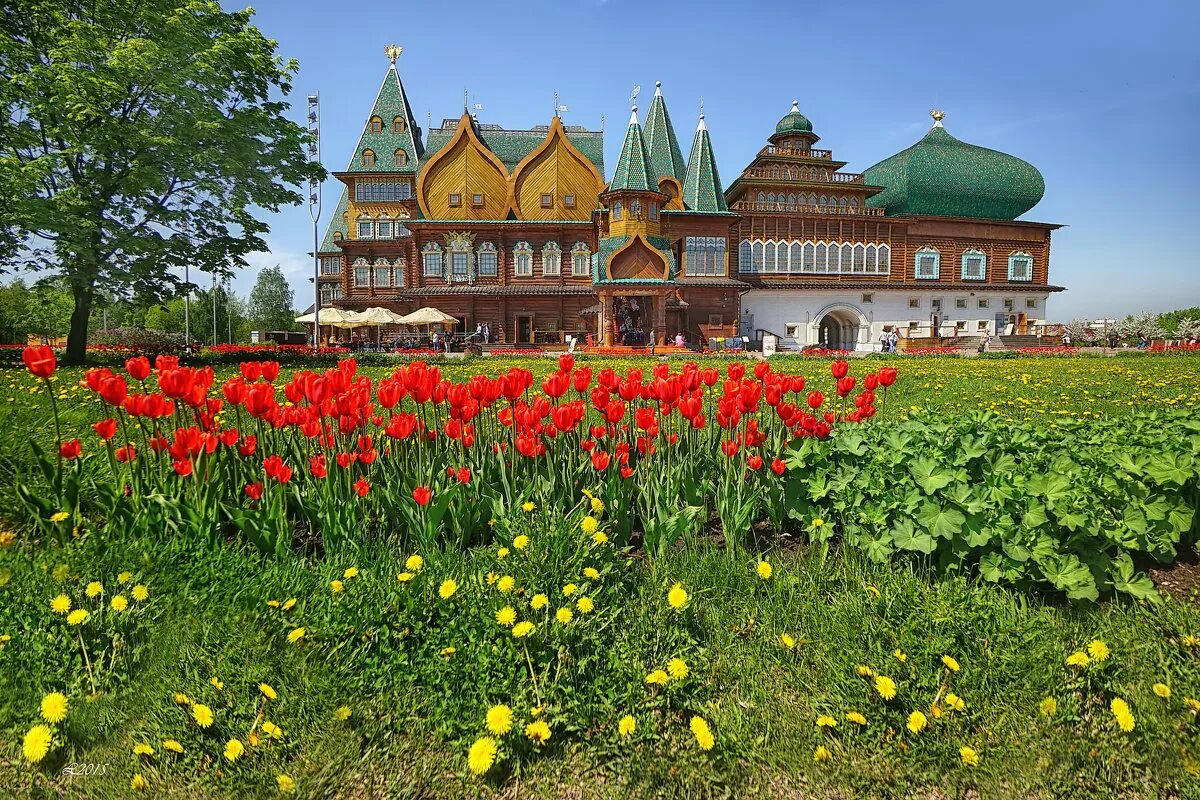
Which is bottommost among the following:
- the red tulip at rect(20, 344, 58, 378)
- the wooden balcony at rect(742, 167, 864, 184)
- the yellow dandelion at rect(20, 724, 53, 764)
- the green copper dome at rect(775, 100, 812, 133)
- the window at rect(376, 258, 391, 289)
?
the yellow dandelion at rect(20, 724, 53, 764)

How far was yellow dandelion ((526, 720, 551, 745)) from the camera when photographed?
183 cm

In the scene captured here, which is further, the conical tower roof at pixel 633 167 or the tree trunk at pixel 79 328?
the conical tower roof at pixel 633 167

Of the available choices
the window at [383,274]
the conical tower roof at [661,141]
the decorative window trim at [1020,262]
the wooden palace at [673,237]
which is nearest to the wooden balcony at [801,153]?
the wooden palace at [673,237]

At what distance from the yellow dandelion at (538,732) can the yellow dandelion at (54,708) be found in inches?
57.5

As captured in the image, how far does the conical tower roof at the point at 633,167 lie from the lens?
29.6 m

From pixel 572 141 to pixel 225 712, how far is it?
38.2 meters

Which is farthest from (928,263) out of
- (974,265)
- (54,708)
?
(54,708)

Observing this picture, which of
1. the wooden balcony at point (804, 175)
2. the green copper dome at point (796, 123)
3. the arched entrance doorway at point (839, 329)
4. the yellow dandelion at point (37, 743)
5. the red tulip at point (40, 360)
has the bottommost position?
the yellow dandelion at point (37, 743)

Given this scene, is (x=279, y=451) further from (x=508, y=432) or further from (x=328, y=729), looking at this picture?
(x=328, y=729)

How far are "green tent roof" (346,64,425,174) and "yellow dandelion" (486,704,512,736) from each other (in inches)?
Result: 1551

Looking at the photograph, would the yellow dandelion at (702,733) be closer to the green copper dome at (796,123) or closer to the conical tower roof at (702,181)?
Answer: the conical tower roof at (702,181)

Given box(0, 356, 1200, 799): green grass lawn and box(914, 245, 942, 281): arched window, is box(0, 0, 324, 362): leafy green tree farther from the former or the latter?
box(914, 245, 942, 281): arched window

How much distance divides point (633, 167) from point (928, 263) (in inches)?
841

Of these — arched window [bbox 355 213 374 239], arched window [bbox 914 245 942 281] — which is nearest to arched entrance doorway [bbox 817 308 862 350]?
arched window [bbox 914 245 942 281]
